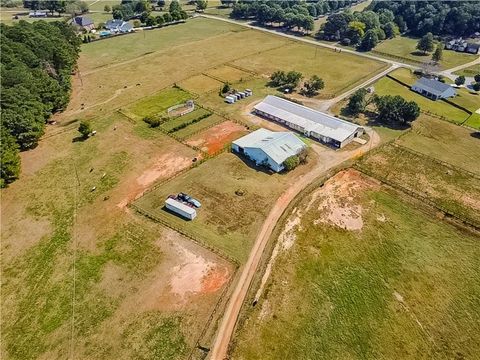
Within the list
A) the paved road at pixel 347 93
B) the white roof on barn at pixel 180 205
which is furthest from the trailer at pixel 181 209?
the paved road at pixel 347 93

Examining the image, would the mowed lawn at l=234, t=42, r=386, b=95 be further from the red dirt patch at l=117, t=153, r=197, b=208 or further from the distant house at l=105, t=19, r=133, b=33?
the distant house at l=105, t=19, r=133, b=33

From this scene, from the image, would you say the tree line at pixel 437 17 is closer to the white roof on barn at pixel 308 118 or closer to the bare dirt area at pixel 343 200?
the white roof on barn at pixel 308 118

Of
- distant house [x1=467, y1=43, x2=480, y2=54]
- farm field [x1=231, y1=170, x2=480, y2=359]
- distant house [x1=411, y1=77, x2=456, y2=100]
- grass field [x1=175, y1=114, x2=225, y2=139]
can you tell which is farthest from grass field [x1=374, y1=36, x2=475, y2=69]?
farm field [x1=231, y1=170, x2=480, y2=359]

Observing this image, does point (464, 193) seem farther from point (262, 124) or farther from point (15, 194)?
point (15, 194)

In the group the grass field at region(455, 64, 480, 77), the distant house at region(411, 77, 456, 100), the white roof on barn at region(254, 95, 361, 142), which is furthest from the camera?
the grass field at region(455, 64, 480, 77)

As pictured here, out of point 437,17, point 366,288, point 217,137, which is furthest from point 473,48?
point 366,288

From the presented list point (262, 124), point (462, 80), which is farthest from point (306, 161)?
point (462, 80)
